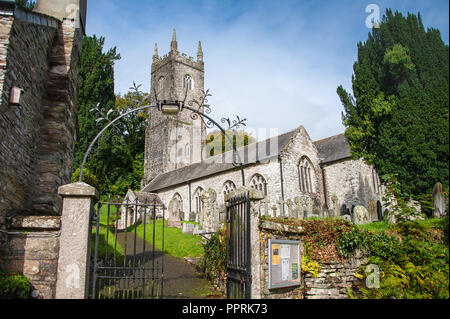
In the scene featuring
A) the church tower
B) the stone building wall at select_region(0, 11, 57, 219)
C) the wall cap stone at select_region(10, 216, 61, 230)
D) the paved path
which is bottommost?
the paved path

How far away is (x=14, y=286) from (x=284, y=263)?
460cm

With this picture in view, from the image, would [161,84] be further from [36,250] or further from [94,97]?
[36,250]

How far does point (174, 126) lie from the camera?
34406mm

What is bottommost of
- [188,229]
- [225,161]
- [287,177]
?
[188,229]

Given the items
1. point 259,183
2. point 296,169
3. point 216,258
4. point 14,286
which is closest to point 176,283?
point 216,258

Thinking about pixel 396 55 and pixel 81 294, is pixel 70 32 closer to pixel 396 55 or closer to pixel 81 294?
pixel 81 294

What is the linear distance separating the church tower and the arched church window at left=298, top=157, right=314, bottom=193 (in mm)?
14500

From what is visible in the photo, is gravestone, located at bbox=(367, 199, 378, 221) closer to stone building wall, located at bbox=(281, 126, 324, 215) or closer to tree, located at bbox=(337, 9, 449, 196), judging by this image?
tree, located at bbox=(337, 9, 449, 196)

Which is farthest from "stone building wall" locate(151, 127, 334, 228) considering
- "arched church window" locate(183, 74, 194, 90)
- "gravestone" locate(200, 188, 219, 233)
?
"arched church window" locate(183, 74, 194, 90)

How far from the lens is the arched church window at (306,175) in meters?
21.5

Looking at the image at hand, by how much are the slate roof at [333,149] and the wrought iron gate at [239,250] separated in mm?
17388

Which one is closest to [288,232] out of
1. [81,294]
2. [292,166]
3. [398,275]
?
[398,275]

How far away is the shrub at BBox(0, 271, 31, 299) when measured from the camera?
14.2ft

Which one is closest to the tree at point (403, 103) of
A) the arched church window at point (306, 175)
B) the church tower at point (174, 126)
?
the arched church window at point (306, 175)
